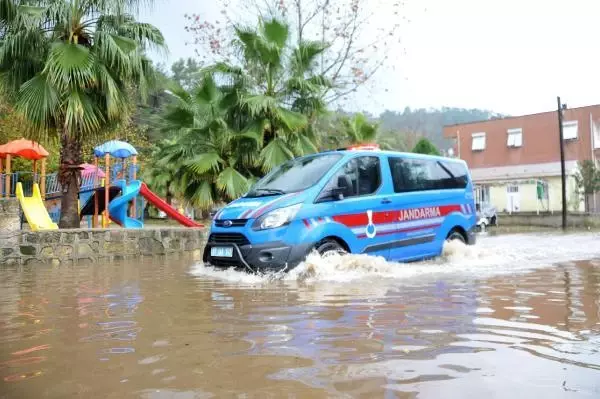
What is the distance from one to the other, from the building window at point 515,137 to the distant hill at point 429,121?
593 inches

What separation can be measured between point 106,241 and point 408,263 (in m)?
6.76

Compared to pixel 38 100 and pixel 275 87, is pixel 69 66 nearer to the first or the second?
pixel 38 100

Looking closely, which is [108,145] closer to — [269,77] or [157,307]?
[269,77]

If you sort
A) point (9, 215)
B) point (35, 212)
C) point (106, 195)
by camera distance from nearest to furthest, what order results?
1. point (9, 215)
2. point (35, 212)
3. point (106, 195)

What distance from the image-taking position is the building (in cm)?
3750

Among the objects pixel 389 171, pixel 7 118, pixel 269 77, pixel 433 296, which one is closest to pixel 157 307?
pixel 433 296

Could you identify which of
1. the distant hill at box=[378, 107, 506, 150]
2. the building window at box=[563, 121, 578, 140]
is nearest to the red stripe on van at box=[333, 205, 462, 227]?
the building window at box=[563, 121, 578, 140]

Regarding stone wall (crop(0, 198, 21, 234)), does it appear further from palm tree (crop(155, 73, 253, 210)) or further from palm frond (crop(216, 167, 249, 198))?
palm frond (crop(216, 167, 249, 198))

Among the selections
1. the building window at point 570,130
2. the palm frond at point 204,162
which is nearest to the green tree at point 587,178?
the building window at point 570,130

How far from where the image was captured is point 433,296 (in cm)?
533

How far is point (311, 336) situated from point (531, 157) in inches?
1630

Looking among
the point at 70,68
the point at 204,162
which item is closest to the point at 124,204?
the point at 204,162

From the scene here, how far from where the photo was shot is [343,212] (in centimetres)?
714

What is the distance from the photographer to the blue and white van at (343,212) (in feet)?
22.2
